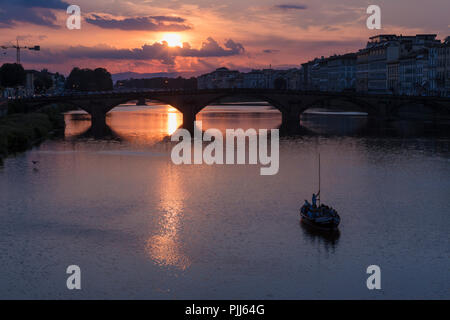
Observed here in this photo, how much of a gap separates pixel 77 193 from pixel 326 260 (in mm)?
19419

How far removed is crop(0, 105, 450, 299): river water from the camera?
2503 centimetres

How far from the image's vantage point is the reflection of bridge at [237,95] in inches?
3999

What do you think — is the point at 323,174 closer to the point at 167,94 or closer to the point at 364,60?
the point at 167,94

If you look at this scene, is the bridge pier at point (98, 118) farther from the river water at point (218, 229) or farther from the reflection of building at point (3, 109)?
the river water at point (218, 229)

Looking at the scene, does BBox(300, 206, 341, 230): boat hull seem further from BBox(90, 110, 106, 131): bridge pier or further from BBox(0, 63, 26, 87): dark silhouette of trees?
BBox(0, 63, 26, 87): dark silhouette of trees

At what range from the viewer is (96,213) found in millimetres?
36031

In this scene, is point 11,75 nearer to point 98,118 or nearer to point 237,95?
point 98,118

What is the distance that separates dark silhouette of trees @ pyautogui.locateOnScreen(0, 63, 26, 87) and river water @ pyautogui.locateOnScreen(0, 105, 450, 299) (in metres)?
100

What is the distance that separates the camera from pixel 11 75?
497ft

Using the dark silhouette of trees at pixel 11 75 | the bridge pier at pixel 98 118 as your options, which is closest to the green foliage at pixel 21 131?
the bridge pier at pixel 98 118

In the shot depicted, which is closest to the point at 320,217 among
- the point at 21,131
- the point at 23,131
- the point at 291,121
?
the point at 21,131

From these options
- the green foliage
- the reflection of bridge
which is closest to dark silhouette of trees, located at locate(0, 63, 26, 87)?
the reflection of bridge

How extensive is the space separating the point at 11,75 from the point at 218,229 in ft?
426

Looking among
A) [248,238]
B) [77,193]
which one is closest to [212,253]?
[248,238]
